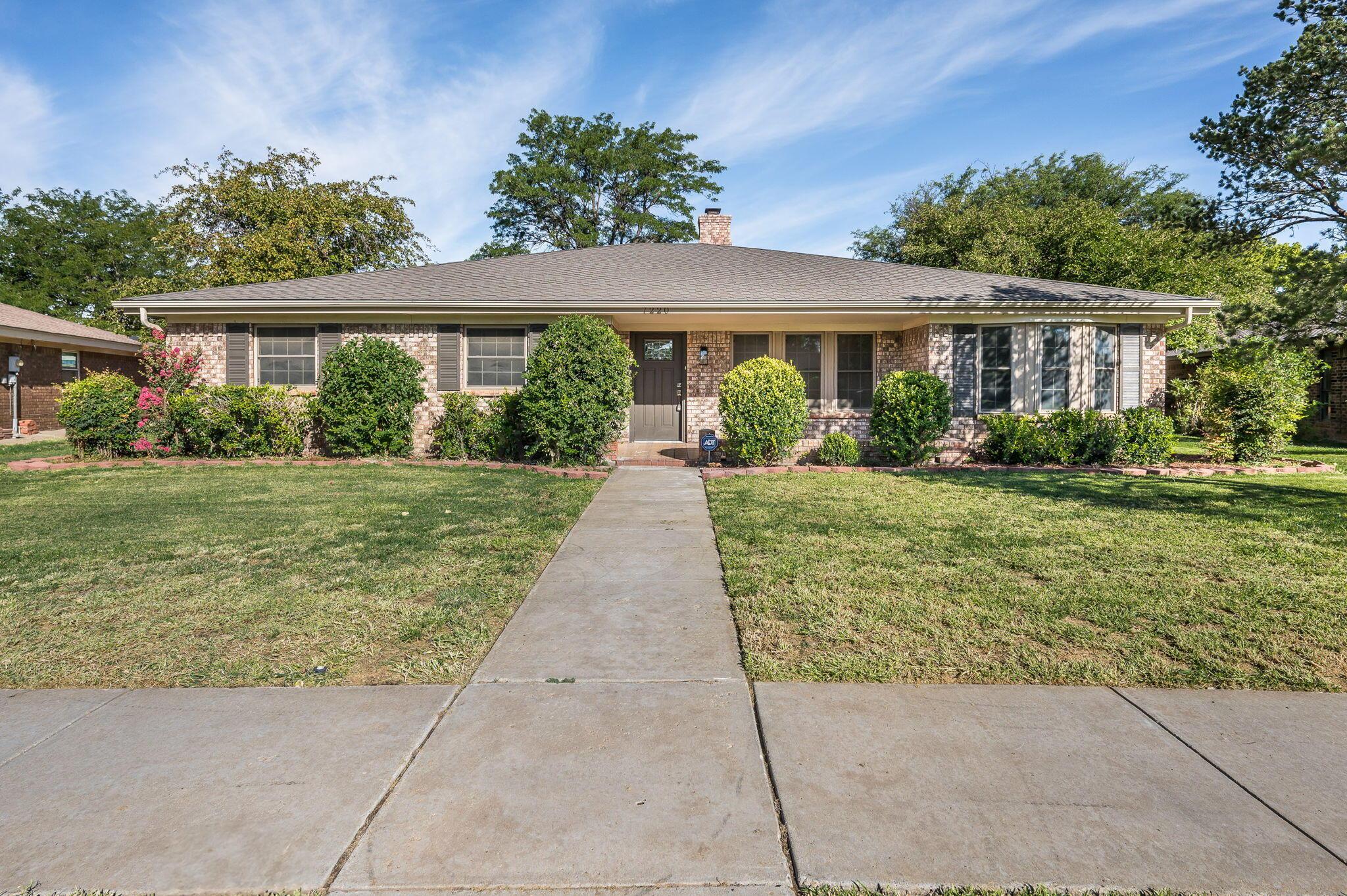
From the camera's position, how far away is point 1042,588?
4.32 meters

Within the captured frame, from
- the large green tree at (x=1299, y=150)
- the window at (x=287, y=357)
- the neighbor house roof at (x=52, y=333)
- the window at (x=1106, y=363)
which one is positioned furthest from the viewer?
the neighbor house roof at (x=52, y=333)

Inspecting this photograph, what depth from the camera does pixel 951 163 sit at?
3266cm

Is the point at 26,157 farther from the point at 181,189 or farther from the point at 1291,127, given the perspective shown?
the point at 1291,127

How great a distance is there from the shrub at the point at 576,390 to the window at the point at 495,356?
220 cm

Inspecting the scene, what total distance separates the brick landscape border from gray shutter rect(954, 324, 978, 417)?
2.02 metres

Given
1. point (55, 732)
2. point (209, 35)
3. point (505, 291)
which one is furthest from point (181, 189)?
point (55, 732)

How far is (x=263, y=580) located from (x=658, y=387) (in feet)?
33.3

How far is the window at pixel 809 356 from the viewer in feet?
45.3

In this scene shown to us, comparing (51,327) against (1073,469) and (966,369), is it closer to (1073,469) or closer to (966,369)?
(966,369)

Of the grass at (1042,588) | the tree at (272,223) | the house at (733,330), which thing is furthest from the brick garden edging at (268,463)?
the tree at (272,223)

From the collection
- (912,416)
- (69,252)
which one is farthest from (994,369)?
(69,252)

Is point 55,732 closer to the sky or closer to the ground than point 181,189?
closer to the ground

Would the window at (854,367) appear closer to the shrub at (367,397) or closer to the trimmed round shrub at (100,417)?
the shrub at (367,397)

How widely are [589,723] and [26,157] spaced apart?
38.9m
